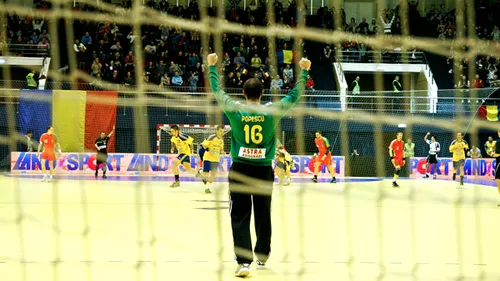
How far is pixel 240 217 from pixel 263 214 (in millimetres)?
228

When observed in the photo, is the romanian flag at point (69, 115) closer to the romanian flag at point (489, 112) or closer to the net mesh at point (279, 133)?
the net mesh at point (279, 133)

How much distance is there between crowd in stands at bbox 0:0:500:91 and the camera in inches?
648

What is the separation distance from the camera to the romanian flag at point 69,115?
68.6 feet

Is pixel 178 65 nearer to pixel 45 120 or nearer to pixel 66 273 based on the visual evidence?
pixel 45 120

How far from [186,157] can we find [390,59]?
11193 mm

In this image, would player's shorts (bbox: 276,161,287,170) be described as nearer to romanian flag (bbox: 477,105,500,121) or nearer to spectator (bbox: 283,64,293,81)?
spectator (bbox: 283,64,293,81)

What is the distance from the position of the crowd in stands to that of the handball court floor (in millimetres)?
4692

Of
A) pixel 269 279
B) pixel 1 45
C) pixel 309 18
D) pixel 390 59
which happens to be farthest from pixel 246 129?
pixel 390 59

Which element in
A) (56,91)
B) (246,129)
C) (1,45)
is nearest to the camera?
(246,129)

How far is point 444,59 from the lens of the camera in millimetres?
24094

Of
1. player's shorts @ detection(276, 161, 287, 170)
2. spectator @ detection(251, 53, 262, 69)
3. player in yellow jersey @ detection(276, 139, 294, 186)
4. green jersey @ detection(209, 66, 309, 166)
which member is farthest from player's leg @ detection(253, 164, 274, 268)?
spectator @ detection(251, 53, 262, 69)

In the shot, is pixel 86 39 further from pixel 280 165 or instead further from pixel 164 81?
pixel 280 165

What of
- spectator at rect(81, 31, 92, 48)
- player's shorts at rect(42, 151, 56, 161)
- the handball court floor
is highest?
spectator at rect(81, 31, 92, 48)

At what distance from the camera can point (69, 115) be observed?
2200cm
